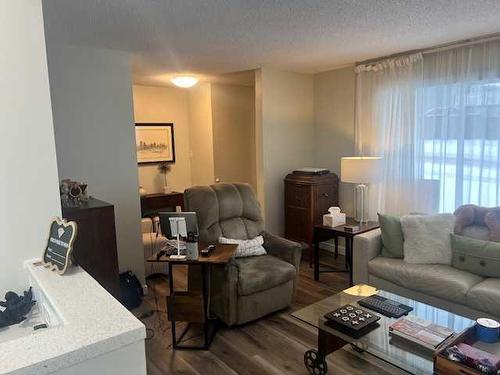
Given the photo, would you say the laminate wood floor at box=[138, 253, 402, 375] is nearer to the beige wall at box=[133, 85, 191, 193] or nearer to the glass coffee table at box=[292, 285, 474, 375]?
the glass coffee table at box=[292, 285, 474, 375]

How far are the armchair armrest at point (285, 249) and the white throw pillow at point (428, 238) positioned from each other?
0.91 meters

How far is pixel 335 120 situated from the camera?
178 inches

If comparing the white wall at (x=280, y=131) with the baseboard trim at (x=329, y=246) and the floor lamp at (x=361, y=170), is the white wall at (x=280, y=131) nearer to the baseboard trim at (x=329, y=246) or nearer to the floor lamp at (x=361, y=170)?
the baseboard trim at (x=329, y=246)

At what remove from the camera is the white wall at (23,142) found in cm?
145

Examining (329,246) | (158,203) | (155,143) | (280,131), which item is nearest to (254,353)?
(329,246)

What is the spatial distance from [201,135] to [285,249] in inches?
114

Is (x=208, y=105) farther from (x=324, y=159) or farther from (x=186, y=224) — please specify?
(x=186, y=224)

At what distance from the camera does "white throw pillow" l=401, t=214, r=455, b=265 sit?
9.61 feet

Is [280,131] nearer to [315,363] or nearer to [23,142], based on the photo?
[315,363]

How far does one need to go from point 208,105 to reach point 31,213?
397 cm

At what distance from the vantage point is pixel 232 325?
281 cm

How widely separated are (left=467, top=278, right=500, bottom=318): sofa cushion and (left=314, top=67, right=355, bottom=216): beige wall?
6.53 feet

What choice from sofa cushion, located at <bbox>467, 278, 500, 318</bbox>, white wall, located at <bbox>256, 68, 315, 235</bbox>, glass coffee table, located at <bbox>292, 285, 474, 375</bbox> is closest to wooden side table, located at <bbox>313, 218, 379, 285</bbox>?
white wall, located at <bbox>256, 68, 315, 235</bbox>

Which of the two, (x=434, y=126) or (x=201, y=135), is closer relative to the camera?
(x=434, y=126)
